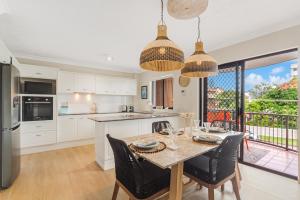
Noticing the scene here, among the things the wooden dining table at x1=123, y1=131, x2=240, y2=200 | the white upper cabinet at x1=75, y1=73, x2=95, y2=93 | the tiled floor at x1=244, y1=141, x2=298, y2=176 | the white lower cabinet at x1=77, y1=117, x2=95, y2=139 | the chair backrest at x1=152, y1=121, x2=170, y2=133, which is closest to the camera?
the wooden dining table at x1=123, y1=131, x2=240, y2=200

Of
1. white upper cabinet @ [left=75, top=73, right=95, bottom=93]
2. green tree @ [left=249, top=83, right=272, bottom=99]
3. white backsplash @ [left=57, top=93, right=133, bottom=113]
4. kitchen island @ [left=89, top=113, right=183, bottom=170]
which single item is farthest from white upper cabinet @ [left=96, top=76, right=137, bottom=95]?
green tree @ [left=249, top=83, right=272, bottom=99]

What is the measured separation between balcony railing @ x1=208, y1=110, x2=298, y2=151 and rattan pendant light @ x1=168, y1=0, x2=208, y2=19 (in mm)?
2276

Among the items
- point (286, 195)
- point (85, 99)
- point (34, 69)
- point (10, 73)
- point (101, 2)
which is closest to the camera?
point (101, 2)

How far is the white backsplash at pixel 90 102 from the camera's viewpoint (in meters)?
4.45

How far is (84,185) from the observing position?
7.45 feet

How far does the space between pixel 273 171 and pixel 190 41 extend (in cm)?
273

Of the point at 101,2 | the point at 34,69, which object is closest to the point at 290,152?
the point at 101,2

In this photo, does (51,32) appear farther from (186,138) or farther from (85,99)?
(186,138)

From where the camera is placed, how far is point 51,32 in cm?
261

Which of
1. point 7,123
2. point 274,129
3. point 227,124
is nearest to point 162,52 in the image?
point 7,123

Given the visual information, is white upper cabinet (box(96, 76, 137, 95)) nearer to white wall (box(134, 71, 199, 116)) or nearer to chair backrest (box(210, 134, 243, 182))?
white wall (box(134, 71, 199, 116))

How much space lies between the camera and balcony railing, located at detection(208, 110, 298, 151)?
3.51 metres

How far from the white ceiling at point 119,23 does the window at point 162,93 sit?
178 cm

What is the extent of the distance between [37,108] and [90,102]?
Answer: 4.84 ft
